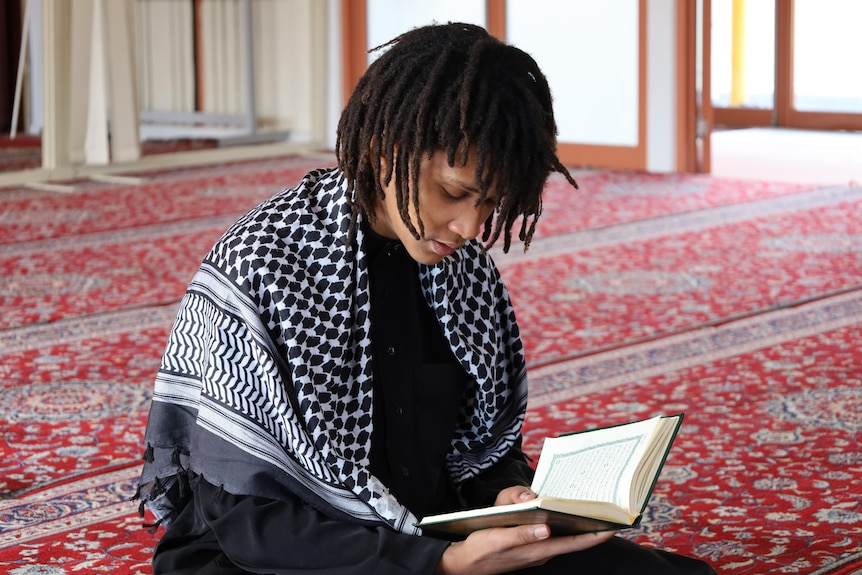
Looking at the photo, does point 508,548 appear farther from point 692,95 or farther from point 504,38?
point 504,38

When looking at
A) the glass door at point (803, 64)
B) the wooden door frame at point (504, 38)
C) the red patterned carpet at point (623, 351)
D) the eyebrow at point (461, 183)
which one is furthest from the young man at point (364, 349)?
the glass door at point (803, 64)

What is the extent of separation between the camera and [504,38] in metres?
7.86

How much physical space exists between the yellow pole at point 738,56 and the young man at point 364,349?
9.29m

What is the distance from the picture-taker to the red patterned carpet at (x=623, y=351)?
92.7 inches

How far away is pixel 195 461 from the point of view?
1500 mm

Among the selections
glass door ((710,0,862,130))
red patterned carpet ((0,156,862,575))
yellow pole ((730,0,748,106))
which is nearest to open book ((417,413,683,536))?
red patterned carpet ((0,156,862,575))

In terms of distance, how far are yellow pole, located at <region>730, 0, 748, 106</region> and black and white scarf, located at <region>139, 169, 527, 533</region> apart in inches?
369

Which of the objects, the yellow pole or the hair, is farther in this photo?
the yellow pole

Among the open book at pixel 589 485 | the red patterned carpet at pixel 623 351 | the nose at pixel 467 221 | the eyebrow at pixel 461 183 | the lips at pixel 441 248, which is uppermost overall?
the eyebrow at pixel 461 183

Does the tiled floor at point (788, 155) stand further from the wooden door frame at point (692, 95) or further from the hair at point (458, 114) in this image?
the hair at point (458, 114)

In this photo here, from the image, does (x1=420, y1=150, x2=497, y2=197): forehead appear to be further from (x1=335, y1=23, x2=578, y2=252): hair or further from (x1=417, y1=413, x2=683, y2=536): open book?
(x1=417, y1=413, x2=683, y2=536): open book

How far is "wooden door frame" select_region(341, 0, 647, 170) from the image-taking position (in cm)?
721

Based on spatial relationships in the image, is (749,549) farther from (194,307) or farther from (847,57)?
(847,57)

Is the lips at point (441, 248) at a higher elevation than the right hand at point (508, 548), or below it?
higher
